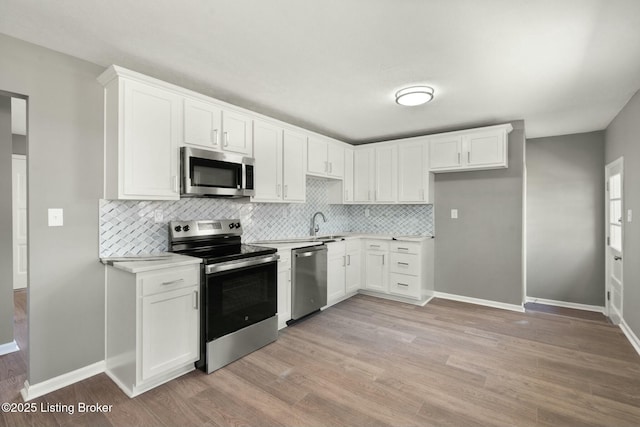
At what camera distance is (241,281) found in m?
2.78

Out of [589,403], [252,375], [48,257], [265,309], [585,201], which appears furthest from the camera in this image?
[585,201]

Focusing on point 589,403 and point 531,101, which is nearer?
point 589,403

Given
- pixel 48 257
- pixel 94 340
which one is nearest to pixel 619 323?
pixel 94 340

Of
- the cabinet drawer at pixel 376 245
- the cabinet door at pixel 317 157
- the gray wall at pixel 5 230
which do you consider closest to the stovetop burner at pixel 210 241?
the cabinet door at pixel 317 157

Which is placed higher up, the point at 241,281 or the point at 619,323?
the point at 241,281

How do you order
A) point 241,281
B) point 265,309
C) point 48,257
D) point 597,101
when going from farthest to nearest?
point 597,101 → point 265,309 → point 241,281 → point 48,257

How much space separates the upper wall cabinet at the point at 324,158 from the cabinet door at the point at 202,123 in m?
1.42

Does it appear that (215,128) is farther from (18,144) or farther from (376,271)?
(18,144)

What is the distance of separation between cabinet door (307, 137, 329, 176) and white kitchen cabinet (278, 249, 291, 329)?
Result: 1282mm

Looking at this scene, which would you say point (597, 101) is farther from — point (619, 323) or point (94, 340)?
point (94, 340)

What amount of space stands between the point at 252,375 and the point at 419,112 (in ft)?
10.7

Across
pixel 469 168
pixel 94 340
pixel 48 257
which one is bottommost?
pixel 94 340

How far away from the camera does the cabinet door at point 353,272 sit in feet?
14.6

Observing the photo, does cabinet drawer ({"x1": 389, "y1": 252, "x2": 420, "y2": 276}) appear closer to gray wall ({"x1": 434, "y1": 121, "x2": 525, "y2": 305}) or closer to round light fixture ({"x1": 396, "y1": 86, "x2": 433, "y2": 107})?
gray wall ({"x1": 434, "y1": 121, "x2": 525, "y2": 305})
